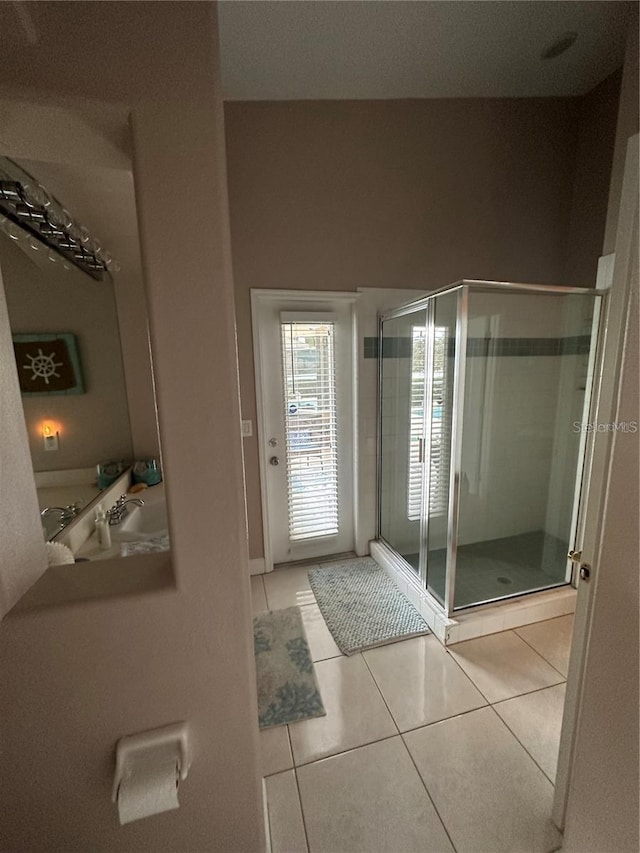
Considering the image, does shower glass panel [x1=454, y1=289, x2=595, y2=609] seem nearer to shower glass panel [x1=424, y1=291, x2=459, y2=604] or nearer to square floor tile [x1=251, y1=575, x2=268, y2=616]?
shower glass panel [x1=424, y1=291, x2=459, y2=604]

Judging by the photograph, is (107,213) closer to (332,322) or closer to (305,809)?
(332,322)

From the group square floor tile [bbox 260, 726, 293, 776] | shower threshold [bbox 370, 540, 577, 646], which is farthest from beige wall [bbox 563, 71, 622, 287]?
square floor tile [bbox 260, 726, 293, 776]

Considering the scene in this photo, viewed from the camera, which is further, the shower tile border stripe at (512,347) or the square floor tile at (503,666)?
the shower tile border stripe at (512,347)

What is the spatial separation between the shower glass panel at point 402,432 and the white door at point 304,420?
27 cm

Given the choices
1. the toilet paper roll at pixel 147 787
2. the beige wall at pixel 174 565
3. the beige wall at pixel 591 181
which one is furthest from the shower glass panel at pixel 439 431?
the toilet paper roll at pixel 147 787

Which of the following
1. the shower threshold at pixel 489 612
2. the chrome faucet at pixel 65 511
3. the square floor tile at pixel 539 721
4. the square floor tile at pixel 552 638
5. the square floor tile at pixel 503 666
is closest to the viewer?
the chrome faucet at pixel 65 511

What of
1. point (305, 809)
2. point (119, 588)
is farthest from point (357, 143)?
point (305, 809)

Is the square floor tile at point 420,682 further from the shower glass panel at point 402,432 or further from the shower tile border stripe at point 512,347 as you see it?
the shower tile border stripe at point 512,347

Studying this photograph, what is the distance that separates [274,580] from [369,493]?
0.97 meters

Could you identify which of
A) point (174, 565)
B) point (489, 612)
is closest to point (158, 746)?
point (174, 565)

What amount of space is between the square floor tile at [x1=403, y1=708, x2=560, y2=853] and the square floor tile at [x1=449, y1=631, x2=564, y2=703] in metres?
0.16

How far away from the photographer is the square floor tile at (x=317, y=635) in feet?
5.88

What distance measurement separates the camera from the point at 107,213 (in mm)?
1271

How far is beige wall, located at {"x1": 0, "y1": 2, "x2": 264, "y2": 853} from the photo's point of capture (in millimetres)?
584
